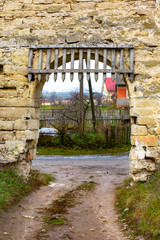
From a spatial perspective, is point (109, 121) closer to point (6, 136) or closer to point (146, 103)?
point (146, 103)

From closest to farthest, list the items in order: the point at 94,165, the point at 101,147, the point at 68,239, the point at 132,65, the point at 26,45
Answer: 1. the point at 68,239
2. the point at 132,65
3. the point at 26,45
4. the point at 94,165
5. the point at 101,147

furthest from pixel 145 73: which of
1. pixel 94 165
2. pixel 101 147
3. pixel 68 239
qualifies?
pixel 101 147

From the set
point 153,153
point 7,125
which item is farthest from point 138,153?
point 7,125

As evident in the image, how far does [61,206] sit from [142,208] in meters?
1.77

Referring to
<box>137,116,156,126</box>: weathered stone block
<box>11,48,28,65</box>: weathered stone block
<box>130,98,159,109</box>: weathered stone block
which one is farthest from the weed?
<box>11,48,28,65</box>: weathered stone block

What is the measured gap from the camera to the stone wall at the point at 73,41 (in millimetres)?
6109

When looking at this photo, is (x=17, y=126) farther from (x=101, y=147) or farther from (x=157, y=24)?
(x=101, y=147)

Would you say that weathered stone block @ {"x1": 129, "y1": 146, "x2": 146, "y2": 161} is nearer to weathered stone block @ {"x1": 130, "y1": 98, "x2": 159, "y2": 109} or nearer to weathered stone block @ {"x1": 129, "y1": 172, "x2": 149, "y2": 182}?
weathered stone block @ {"x1": 129, "y1": 172, "x2": 149, "y2": 182}

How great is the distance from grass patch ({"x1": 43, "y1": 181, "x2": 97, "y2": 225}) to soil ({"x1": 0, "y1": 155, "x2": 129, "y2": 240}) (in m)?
0.09

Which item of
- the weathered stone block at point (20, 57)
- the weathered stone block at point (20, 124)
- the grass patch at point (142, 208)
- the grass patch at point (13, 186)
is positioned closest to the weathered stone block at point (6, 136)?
the weathered stone block at point (20, 124)

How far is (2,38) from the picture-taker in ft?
21.9

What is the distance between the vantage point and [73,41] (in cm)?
643

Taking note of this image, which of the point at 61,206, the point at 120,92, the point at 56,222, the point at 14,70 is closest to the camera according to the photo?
the point at 56,222

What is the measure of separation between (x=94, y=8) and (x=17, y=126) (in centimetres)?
340
